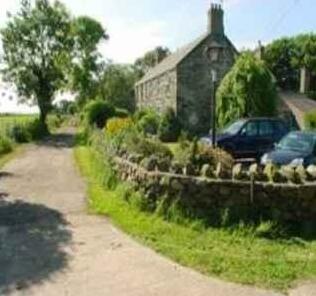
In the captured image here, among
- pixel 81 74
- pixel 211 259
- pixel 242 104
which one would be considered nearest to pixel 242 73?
pixel 242 104

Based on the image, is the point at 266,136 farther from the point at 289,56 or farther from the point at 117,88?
the point at 289,56

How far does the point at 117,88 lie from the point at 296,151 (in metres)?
64.4

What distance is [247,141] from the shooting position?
80.6ft

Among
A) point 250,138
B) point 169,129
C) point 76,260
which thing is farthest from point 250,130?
point 169,129

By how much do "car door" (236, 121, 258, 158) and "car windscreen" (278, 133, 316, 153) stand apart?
4.76 metres

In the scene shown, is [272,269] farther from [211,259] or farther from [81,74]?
[81,74]

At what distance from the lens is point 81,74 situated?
7625cm

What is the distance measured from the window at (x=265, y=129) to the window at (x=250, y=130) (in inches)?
9.6

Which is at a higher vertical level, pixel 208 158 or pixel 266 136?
pixel 266 136

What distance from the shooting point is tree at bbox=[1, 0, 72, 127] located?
5384 centimetres

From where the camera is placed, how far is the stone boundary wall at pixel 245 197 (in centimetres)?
1124

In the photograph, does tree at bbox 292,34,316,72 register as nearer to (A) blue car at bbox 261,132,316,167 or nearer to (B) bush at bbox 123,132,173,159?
(A) blue car at bbox 261,132,316,167

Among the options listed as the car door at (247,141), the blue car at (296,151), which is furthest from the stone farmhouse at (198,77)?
the blue car at (296,151)

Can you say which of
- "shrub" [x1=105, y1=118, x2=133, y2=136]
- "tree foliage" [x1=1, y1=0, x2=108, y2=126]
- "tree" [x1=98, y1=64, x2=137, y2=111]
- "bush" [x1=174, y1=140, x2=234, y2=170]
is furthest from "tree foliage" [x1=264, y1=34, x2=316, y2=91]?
"bush" [x1=174, y1=140, x2=234, y2=170]
